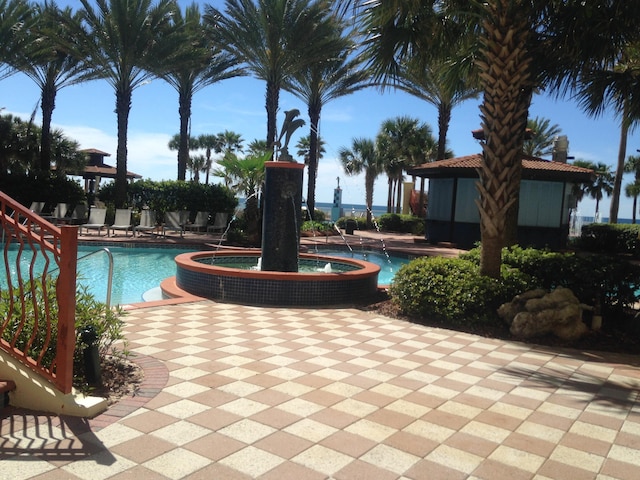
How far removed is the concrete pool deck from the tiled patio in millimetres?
12

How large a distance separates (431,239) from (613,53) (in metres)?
14.1

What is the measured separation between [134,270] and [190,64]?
11.8m

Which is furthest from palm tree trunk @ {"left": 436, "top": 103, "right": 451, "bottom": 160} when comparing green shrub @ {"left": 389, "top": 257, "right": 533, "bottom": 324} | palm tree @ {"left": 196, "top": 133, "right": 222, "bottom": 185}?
palm tree @ {"left": 196, "top": 133, "right": 222, "bottom": 185}

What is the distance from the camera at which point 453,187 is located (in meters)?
21.0

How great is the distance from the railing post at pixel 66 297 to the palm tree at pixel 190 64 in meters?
18.6

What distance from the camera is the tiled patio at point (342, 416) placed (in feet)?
9.61

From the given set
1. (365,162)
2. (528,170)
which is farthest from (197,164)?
(528,170)

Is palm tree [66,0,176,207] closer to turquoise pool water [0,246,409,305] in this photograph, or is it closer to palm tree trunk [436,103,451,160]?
turquoise pool water [0,246,409,305]

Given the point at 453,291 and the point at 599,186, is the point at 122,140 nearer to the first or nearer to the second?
the point at 453,291

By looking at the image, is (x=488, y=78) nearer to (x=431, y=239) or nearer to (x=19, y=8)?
(x=431, y=239)

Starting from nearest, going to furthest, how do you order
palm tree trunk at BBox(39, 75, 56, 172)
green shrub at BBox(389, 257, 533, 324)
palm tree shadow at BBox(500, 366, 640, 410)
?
palm tree shadow at BBox(500, 366, 640, 410) → green shrub at BBox(389, 257, 533, 324) → palm tree trunk at BBox(39, 75, 56, 172)

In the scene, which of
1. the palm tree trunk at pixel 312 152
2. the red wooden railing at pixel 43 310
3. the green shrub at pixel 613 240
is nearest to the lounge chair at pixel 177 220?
the palm tree trunk at pixel 312 152

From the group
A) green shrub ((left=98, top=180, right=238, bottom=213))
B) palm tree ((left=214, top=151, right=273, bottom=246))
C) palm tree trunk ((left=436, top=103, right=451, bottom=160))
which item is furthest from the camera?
palm tree trunk ((left=436, top=103, right=451, bottom=160))

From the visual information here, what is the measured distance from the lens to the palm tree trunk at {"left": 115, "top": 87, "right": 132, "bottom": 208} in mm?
20328
